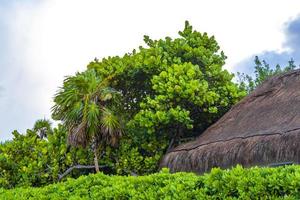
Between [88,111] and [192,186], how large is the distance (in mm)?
6536

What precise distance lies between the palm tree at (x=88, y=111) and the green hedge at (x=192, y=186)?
337 cm

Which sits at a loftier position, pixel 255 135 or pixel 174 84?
pixel 174 84

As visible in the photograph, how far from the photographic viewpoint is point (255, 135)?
352 inches

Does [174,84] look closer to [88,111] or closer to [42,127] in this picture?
[88,111]

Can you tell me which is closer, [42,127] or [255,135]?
[255,135]

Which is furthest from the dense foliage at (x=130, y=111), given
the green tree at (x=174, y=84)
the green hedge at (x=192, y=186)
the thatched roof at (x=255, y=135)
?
the green hedge at (x=192, y=186)

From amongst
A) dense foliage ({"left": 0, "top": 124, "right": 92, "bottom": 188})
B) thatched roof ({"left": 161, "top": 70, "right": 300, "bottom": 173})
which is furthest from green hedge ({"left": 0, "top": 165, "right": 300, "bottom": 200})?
dense foliage ({"left": 0, "top": 124, "right": 92, "bottom": 188})

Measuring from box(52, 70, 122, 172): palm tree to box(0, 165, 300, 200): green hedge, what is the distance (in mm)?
3370

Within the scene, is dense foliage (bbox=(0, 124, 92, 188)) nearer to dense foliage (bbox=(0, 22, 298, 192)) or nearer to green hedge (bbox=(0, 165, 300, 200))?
dense foliage (bbox=(0, 22, 298, 192))

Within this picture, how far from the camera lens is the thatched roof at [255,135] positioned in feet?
27.1

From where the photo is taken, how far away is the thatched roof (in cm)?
827

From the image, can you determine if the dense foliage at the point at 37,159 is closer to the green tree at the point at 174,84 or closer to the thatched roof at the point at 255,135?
the green tree at the point at 174,84

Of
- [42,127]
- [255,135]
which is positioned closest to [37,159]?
[42,127]

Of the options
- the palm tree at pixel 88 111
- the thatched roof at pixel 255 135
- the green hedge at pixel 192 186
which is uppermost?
the palm tree at pixel 88 111
